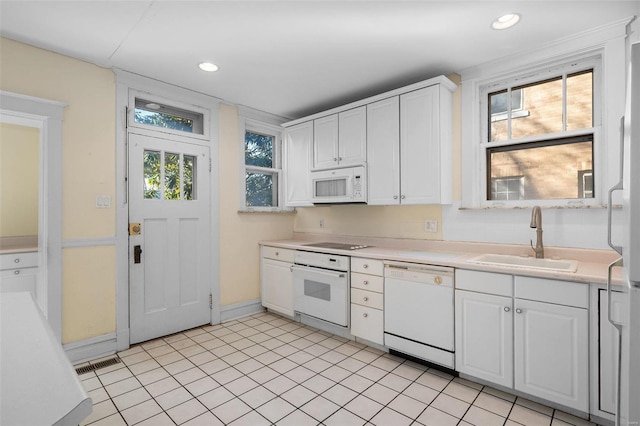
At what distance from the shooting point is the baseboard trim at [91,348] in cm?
264

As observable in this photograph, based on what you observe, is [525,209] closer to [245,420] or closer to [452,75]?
[452,75]

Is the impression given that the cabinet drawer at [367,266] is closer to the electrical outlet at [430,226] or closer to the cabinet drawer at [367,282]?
the cabinet drawer at [367,282]

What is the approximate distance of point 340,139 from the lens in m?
3.49

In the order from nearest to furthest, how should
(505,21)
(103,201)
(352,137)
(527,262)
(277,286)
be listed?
(505,21), (527,262), (103,201), (352,137), (277,286)

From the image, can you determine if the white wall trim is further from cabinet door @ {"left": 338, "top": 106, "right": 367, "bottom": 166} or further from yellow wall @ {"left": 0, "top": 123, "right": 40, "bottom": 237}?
cabinet door @ {"left": 338, "top": 106, "right": 367, "bottom": 166}

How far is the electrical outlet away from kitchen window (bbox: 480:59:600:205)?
0.51 metres

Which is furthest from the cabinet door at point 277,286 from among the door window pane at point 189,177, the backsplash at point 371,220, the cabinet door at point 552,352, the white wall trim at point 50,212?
the cabinet door at point 552,352

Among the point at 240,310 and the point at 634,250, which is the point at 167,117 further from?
the point at 634,250

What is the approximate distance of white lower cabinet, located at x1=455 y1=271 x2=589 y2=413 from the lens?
1.87 meters

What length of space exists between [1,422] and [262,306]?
364cm

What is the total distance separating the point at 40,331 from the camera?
2.97ft

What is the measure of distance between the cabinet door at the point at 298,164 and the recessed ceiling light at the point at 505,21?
2.08 m

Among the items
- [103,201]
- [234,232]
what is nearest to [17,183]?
[103,201]

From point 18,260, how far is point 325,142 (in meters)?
2.99
